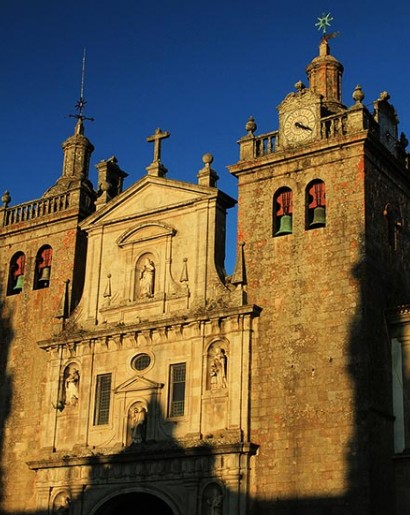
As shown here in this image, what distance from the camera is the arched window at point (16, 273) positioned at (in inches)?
1425

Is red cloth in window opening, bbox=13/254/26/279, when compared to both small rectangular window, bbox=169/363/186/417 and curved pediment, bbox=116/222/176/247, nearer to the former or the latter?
curved pediment, bbox=116/222/176/247

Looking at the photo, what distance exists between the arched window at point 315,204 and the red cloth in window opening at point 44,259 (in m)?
10.2

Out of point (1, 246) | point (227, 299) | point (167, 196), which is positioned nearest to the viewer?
point (227, 299)

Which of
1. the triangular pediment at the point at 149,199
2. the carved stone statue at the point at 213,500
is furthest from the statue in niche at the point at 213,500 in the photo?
the triangular pediment at the point at 149,199

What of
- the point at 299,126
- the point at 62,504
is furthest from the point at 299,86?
the point at 62,504

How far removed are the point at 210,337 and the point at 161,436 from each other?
10.5 feet

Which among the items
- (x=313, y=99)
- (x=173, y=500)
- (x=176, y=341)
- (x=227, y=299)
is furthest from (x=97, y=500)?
Result: (x=313, y=99)

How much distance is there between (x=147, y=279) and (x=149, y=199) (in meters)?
2.77

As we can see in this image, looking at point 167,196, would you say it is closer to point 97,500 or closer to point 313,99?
point 313,99

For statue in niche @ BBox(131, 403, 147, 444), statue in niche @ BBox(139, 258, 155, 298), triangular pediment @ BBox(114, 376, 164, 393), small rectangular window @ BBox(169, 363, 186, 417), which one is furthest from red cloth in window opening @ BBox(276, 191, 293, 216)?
statue in niche @ BBox(131, 403, 147, 444)

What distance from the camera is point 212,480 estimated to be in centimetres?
2833

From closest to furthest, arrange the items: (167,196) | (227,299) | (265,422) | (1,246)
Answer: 1. (265,422)
2. (227,299)
3. (167,196)
4. (1,246)

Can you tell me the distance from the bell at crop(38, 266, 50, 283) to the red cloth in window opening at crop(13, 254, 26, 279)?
97cm

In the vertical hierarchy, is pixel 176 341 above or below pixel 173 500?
above
